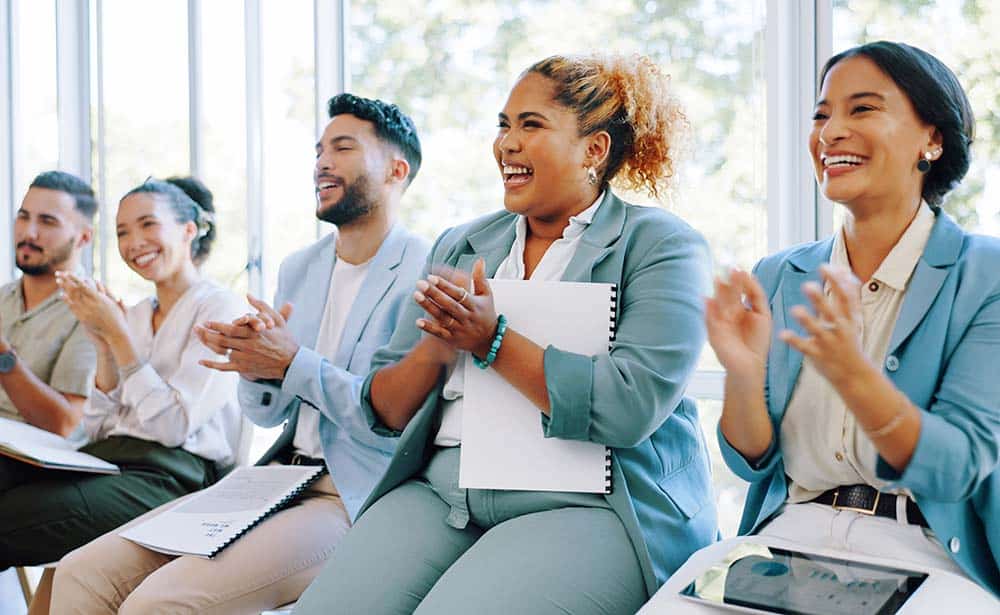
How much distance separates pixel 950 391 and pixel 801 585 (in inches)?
14.5

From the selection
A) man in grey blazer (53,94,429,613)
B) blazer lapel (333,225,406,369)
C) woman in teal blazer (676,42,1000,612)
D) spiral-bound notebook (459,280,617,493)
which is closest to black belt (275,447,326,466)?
man in grey blazer (53,94,429,613)

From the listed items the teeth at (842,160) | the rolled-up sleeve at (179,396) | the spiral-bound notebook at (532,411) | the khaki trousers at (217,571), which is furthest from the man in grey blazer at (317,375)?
Result: the teeth at (842,160)

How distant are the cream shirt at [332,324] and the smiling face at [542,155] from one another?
2.23 ft

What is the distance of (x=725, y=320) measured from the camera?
1554 millimetres

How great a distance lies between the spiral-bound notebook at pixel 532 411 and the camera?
177 cm

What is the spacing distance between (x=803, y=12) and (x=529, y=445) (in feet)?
4.53

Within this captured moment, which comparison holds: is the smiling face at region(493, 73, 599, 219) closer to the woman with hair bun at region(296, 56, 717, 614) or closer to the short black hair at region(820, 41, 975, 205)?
the woman with hair bun at region(296, 56, 717, 614)

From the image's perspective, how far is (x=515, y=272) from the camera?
197 cm

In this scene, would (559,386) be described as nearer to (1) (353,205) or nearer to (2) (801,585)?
(2) (801,585)

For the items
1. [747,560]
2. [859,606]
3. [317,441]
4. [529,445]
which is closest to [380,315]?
[317,441]

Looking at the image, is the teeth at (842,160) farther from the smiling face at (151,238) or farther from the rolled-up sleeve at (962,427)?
the smiling face at (151,238)

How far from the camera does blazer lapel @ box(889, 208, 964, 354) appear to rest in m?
1.58

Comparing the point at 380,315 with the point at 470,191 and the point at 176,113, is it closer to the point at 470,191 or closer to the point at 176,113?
the point at 470,191

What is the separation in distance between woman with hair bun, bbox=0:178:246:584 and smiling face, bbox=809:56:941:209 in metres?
1.73
